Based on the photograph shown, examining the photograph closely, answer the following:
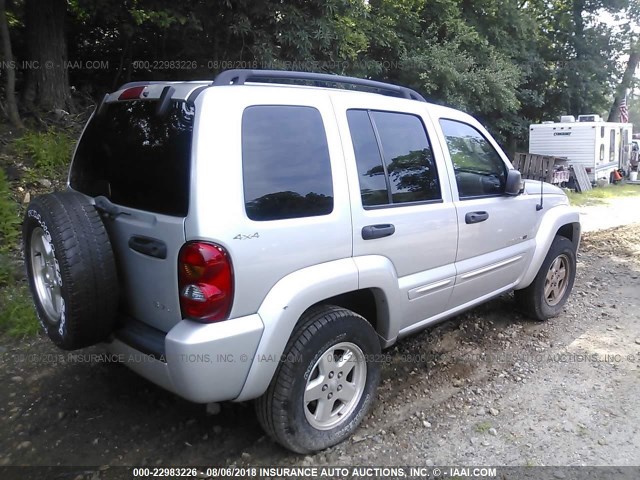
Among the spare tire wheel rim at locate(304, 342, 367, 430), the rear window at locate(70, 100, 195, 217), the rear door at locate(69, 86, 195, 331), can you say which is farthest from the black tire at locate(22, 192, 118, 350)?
the spare tire wheel rim at locate(304, 342, 367, 430)

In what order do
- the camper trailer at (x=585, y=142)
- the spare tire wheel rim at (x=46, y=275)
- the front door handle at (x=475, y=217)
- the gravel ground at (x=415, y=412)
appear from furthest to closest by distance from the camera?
the camper trailer at (x=585, y=142), the front door handle at (x=475, y=217), the gravel ground at (x=415, y=412), the spare tire wheel rim at (x=46, y=275)

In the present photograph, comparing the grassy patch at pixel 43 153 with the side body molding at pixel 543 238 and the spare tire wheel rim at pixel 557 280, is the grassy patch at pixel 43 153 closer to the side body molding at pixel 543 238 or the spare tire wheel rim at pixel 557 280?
the side body molding at pixel 543 238

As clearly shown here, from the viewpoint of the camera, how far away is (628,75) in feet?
68.5

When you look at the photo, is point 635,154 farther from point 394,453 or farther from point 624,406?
point 394,453

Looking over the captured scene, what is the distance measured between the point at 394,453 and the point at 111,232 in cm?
196

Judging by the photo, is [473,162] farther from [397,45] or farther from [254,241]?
[397,45]

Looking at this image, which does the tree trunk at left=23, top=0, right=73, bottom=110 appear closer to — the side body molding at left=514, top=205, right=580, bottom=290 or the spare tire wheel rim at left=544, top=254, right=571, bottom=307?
the side body molding at left=514, top=205, right=580, bottom=290

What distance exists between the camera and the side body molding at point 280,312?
2.38 metres

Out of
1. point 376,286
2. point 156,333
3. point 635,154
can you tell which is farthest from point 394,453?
point 635,154

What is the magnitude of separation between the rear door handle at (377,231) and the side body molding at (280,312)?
331 mm

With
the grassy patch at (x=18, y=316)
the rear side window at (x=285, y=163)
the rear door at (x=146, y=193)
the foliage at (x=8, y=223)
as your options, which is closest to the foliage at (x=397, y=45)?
the foliage at (x=8, y=223)

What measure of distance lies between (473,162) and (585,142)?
14.8 m

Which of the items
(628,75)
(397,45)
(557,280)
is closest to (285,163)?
(557,280)

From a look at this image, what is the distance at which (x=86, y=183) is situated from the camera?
3.02 m
